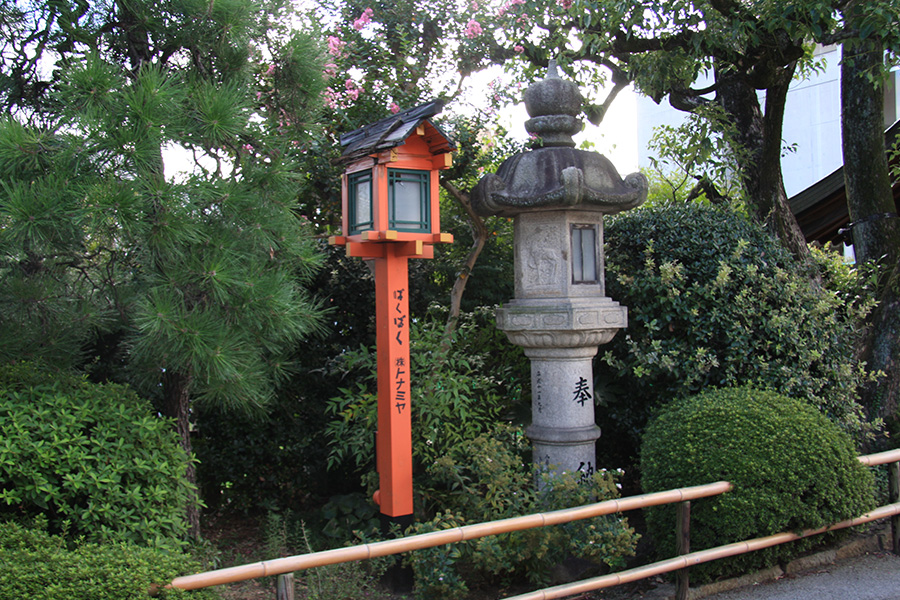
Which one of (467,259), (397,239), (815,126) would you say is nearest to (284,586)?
(397,239)

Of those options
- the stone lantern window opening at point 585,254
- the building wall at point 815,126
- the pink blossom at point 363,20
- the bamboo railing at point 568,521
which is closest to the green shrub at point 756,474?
the bamboo railing at point 568,521

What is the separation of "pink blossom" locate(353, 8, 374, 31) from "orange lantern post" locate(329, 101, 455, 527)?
1.95 meters

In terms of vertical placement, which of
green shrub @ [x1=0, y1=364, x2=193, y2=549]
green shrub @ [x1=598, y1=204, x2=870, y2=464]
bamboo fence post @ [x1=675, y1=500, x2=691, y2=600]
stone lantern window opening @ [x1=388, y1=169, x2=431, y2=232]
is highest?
stone lantern window opening @ [x1=388, y1=169, x2=431, y2=232]

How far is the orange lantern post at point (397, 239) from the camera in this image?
13.2ft

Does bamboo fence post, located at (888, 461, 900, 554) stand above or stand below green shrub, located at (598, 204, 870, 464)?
below

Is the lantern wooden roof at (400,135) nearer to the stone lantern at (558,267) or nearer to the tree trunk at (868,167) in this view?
the stone lantern at (558,267)

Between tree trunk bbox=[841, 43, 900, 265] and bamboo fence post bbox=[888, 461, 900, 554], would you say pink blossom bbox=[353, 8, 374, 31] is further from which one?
bamboo fence post bbox=[888, 461, 900, 554]

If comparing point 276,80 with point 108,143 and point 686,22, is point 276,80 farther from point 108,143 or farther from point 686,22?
point 686,22

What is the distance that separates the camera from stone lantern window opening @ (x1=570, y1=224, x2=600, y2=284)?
15.5ft

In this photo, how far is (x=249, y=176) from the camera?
3.72m

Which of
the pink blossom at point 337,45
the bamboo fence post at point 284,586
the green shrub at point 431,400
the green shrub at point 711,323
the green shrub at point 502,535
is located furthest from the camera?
the pink blossom at point 337,45

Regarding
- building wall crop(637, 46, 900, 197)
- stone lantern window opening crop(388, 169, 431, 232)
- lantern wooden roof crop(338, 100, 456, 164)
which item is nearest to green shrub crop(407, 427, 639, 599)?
stone lantern window opening crop(388, 169, 431, 232)

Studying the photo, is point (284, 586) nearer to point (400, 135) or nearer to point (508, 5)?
point (400, 135)

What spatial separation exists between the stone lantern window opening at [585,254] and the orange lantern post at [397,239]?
3.33 ft
